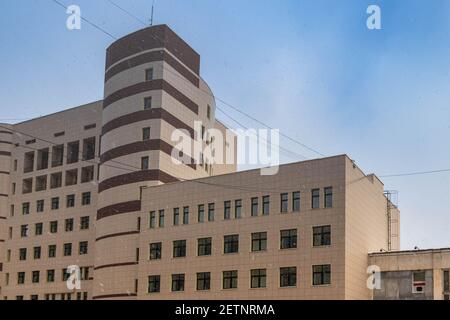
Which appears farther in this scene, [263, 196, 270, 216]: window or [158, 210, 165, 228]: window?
[158, 210, 165, 228]: window

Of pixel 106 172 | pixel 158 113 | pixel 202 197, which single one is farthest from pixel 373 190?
pixel 106 172

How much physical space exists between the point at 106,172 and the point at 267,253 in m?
20.5

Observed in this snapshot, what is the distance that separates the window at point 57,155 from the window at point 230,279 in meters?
31.6

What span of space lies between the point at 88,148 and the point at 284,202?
102 feet

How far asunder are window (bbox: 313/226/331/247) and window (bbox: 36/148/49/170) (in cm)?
4059

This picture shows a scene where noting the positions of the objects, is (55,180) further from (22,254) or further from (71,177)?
(22,254)

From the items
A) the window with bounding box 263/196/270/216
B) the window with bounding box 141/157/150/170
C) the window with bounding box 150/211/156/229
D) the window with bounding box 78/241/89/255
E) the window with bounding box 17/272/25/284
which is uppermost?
the window with bounding box 141/157/150/170

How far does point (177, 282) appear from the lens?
56.8 metres

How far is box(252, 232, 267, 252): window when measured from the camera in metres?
53.5

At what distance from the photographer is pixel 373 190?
5950 centimetres

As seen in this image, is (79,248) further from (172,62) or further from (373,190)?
(373,190)

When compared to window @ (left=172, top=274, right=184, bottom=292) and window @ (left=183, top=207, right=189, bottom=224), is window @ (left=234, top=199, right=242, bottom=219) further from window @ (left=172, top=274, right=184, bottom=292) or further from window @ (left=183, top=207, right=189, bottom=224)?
window @ (left=172, top=274, right=184, bottom=292)


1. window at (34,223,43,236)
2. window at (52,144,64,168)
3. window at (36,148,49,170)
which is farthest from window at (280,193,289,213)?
window at (36,148,49,170)

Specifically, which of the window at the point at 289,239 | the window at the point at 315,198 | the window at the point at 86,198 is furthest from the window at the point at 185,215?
the window at the point at 86,198
